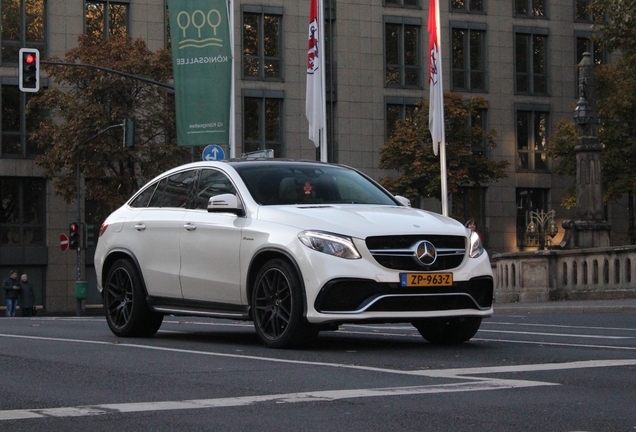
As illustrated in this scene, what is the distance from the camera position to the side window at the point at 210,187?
11.5m

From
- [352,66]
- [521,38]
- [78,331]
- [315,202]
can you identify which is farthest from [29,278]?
[315,202]

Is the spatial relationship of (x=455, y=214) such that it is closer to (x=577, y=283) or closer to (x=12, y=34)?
(x=12, y=34)

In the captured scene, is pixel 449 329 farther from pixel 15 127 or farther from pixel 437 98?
pixel 15 127

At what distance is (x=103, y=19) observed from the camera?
49281 millimetres

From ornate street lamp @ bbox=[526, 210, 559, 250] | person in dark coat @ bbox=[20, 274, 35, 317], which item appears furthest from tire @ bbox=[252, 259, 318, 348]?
ornate street lamp @ bbox=[526, 210, 559, 250]

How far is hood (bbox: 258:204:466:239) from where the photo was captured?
9.98 metres

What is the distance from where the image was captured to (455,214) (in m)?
54.0

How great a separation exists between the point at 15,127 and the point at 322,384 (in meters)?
41.9

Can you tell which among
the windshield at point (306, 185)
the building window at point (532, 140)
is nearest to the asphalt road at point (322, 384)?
the windshield at point (306, 185)

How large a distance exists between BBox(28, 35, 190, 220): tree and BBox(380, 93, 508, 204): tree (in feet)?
27.1

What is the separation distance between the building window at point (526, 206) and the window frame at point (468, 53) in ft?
16.5

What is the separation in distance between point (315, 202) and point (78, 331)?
13.4 ft

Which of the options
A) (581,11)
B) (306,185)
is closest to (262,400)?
(306,185)

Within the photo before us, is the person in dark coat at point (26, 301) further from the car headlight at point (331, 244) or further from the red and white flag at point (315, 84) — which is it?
the car headlight at point (331, 244)
